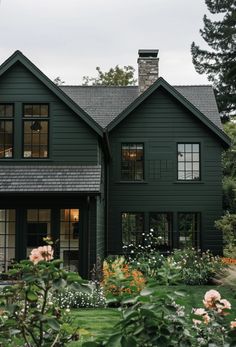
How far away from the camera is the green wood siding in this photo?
1645cm

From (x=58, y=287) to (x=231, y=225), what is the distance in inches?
597

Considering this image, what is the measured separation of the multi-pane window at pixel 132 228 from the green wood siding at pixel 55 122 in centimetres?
517

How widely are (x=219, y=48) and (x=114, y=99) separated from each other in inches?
822

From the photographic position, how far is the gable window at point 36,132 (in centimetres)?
1664

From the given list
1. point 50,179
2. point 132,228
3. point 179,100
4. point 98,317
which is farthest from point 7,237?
point 179,100

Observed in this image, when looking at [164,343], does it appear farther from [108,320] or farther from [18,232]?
[18,232]

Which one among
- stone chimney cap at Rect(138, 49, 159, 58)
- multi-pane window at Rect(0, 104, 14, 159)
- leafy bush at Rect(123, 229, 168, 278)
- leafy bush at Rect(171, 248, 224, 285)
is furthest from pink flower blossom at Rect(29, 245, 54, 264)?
stone chimney cap at Rect(138, 49, 159, 58)

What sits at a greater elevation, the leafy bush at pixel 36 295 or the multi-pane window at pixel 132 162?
the multi-pane window at pixel 132 162

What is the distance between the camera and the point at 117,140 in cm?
2100

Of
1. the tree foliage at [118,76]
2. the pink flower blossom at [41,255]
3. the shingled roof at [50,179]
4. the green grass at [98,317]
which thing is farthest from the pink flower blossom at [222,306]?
the tree foliage at [118,76]

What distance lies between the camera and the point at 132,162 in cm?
2112

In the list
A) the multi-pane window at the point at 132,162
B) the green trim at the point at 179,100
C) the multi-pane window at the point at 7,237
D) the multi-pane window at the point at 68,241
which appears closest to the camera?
the multi-pane window at the point at 7,237

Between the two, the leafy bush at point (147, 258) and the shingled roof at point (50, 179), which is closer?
the shingled roof at point (50, 179)

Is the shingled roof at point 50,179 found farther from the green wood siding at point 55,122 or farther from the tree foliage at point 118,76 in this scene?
the tree foliage at point 118,76
